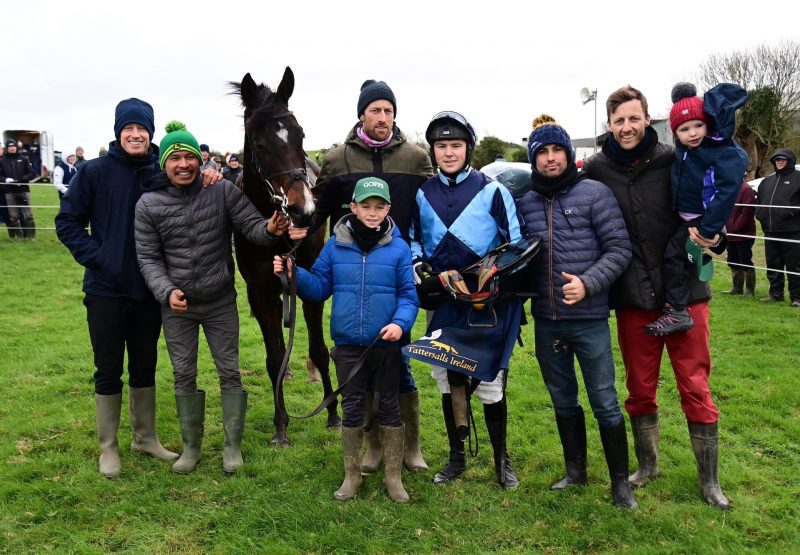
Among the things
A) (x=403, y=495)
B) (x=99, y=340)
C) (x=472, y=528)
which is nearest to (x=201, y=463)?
(x=99, y=340)

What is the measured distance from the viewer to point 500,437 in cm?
366

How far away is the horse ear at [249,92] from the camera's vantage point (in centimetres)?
390

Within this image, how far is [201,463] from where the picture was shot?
413 cm

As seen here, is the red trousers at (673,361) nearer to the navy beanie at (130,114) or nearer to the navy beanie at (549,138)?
the navy beanie at (549,138)

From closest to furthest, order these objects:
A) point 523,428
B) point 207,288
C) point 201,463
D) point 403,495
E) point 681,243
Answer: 1. point 681,243
2. point 403,495
3. point 207,288
4. point 201,463
5. point 523,428

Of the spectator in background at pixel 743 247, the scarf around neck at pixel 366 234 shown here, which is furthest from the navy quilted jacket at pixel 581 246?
the spectator in background at pixel 743 247

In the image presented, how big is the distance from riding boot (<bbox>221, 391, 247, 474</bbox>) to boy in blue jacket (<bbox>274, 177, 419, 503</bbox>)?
87 centimetres

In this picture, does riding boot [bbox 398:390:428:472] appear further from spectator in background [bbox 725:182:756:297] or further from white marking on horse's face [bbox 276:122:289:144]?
spectator in background [bbox 725:182:756:297]

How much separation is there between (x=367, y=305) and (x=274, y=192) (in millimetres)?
990

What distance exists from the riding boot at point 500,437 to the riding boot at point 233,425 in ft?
5.50

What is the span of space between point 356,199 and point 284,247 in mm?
1150

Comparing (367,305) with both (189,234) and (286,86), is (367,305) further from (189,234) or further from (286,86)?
(286,86)

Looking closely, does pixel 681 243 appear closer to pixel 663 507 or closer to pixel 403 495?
pixel 663 507

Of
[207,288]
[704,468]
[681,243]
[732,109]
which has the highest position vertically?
[732,109]
